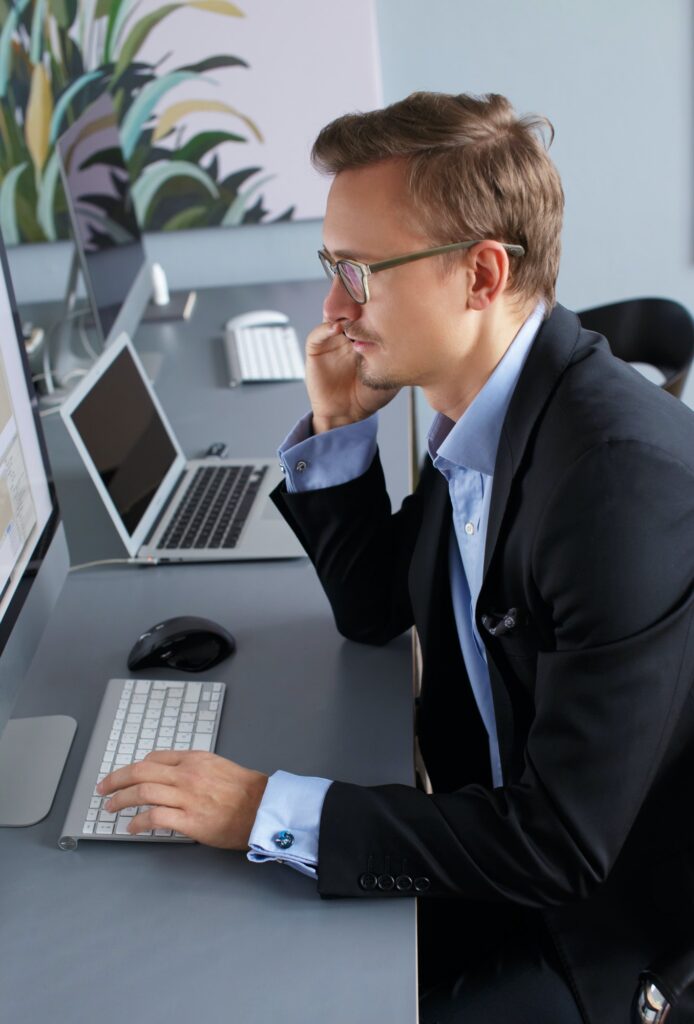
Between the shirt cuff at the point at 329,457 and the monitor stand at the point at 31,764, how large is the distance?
437 mm

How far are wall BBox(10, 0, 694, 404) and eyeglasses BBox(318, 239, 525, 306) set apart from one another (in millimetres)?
1596

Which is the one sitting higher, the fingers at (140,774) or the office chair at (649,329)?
the office chair at (649,329)

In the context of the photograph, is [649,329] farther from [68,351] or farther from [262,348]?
[68,351]

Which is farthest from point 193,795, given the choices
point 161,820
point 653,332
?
point 653,332

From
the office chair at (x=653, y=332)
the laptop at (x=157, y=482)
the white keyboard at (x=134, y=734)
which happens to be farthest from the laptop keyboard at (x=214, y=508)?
the office chair at (x=653, y=332)

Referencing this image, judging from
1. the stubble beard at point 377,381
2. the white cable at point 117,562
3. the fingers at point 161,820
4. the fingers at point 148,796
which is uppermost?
the stubble beard at point 377,381

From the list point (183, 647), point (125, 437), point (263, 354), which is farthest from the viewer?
point (263, 354)

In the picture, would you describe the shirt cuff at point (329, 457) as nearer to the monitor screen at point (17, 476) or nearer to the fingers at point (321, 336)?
the fingers at point (321, 336)

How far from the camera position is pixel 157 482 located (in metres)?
1.78

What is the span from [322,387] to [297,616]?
1.10 ft

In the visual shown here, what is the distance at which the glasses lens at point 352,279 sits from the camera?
1194 millimetres

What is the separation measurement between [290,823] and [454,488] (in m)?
0.45

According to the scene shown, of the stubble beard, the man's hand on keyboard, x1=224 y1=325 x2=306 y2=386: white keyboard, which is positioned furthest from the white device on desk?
the man's hand on keyboard

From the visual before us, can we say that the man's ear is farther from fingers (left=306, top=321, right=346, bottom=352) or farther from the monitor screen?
the monitor screen
